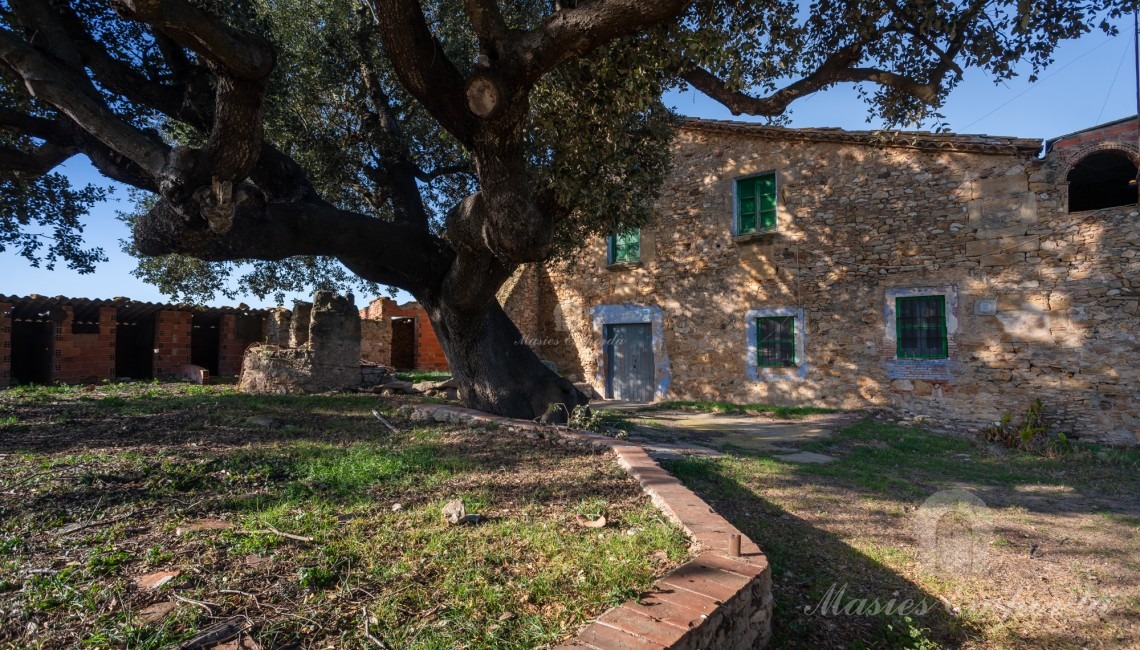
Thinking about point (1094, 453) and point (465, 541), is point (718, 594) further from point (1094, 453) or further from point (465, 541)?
point (1094, 453)

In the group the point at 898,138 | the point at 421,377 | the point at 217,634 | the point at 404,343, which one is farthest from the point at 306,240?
the point at 404,343

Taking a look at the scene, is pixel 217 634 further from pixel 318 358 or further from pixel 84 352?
pixel 84 352

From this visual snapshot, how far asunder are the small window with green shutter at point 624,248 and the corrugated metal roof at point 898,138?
282cm

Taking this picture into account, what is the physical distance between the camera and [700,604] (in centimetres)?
222

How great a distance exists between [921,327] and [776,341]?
260 centimetres

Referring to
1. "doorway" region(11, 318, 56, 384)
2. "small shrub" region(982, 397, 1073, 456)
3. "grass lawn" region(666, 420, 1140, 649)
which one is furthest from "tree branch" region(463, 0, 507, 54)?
"doorway" region(11, 318, 56, 384)

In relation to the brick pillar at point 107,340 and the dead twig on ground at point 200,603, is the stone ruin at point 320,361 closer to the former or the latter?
the brick pillar at point 107,340

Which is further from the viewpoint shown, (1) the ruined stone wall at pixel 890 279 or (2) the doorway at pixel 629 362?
(2) the doorway at pixel 629 362

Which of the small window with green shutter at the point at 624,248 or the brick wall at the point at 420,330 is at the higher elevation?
the small window with green shutter at the point at 624,248

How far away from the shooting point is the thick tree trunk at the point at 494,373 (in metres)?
7.33

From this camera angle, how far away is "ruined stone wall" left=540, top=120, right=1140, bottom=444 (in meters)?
8.73

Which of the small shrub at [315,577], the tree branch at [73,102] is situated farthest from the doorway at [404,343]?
the small shrub at [315,577]

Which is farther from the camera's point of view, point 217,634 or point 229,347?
point 229,347

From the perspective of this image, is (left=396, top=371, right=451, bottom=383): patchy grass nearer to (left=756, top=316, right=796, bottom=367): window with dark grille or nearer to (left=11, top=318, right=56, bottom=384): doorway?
(left=756, top=316, right=796, bottom=367): window with dark grille
